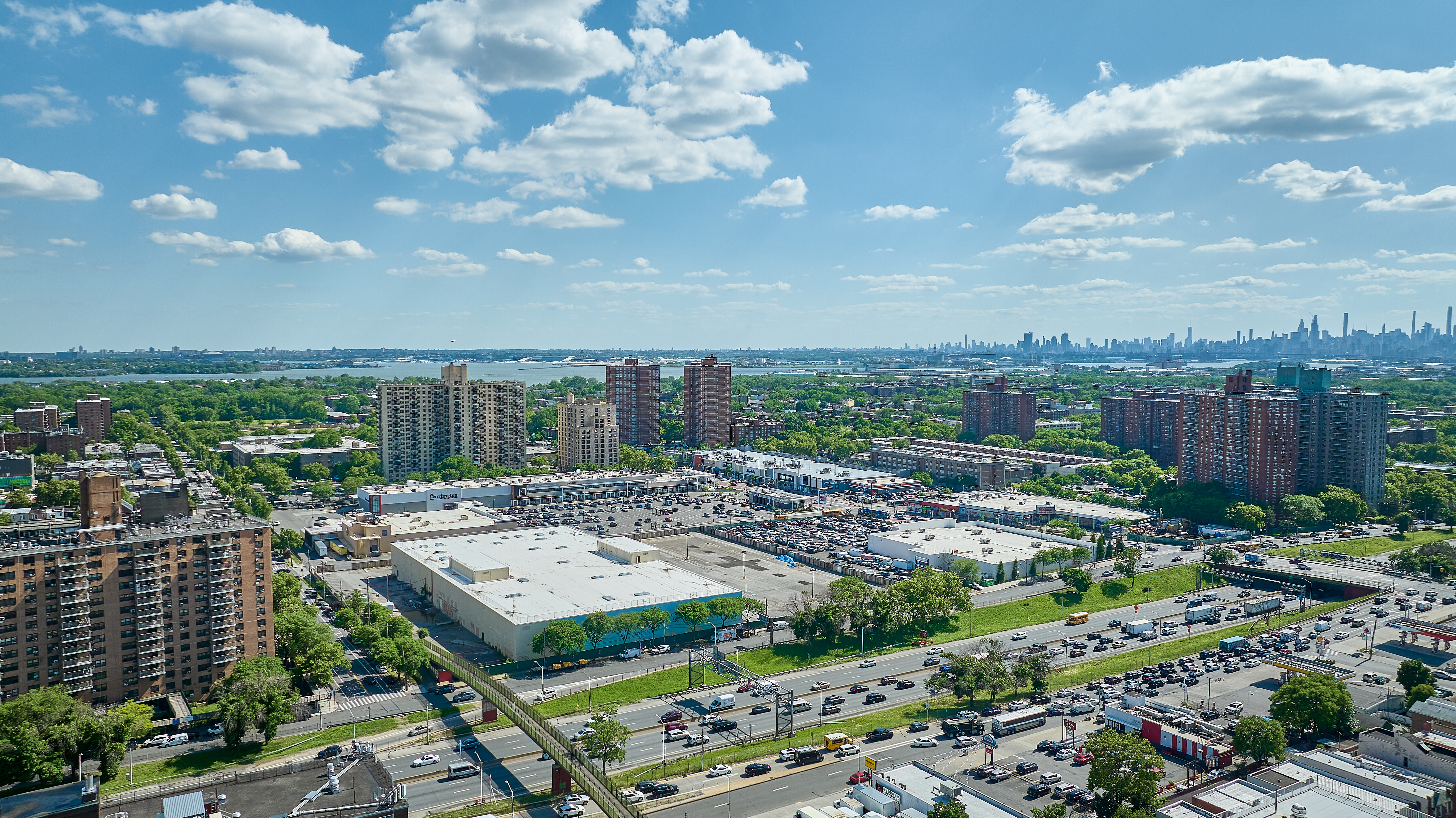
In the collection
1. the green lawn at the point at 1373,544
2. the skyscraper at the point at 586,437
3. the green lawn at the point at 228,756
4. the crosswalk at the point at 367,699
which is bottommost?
the crosswalk at the point at 367,699

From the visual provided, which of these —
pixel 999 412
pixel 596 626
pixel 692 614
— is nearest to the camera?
pixel 596 626

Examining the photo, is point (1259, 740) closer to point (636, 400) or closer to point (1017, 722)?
point (1017, 722)

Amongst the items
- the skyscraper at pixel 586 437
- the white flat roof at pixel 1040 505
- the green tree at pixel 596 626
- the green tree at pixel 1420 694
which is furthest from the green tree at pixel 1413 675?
the skyscraper at pixel 586 437

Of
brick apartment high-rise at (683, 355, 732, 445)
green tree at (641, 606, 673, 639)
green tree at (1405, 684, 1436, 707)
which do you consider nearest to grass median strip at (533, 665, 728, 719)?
green tree at (641, 606, 673, 639)

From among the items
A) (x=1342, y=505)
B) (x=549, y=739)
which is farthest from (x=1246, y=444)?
(x=549, y=739)

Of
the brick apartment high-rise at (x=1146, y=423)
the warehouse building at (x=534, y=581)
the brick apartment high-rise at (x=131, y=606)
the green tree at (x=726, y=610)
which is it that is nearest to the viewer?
the brick apartment high-rise at (x=131, y=606)

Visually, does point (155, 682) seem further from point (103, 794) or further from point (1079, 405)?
point (1079, 405)

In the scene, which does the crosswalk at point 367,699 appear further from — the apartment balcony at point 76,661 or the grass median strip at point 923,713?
the grass median strip at point 923,713
